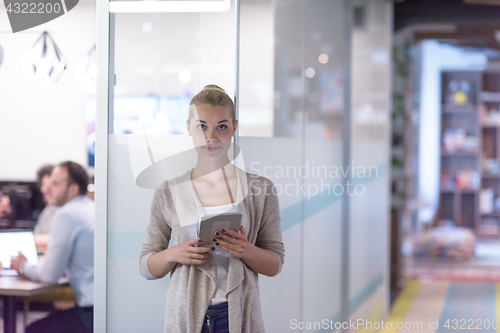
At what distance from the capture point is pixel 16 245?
2.22 meters

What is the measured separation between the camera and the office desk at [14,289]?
7.07 feet

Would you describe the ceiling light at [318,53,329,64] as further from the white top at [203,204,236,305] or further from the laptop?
the laptop

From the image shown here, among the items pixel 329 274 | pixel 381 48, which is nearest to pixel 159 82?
pixel 329 274

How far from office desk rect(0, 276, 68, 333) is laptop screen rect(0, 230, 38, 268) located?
3.0 inches

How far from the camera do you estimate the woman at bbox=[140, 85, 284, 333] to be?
5.15 ft

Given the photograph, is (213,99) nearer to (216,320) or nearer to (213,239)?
(213,239)

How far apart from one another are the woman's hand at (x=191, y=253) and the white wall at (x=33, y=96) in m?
1.01

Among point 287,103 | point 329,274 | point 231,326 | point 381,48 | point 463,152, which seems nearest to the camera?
point 231,326

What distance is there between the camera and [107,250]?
208 cm

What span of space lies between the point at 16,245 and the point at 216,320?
44.7 inches

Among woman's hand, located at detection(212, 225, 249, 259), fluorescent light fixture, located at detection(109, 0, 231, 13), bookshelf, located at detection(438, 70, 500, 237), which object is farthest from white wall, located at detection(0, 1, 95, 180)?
bookshelf, located at detection(438, 70, 500, 237)

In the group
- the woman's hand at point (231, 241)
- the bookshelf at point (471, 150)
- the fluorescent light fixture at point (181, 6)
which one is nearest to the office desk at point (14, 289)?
the woman's hand at point (231, 241)

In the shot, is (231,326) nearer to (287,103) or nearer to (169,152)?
(169,152)

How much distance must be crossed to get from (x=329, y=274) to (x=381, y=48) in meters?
1.96
